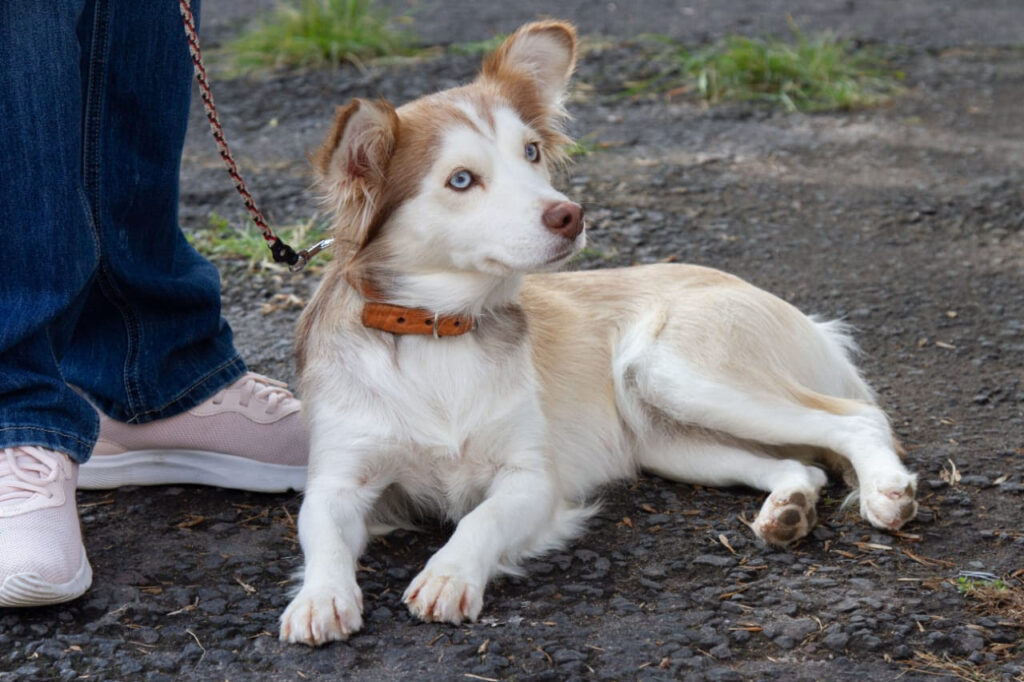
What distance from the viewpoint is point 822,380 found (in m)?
3.60

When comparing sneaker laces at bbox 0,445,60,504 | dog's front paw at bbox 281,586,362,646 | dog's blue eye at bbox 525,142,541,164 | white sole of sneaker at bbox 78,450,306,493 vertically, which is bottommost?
white sole of sneaker at bbox 78,450,306,493

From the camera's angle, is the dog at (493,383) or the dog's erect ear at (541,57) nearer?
the dog at (493,383)

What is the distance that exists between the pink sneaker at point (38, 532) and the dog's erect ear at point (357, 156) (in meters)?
0.88

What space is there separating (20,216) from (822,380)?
2258mm

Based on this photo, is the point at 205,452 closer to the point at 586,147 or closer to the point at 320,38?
the point at 586,147

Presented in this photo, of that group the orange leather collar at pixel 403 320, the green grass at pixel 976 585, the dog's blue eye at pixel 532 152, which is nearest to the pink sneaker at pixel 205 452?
the orange leather collar at pixel 403 320

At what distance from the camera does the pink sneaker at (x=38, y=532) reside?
99.5 inches

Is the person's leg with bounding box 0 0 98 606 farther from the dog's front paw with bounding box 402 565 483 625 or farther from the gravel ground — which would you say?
the dog's front paw with bounding box 402 565 483 625

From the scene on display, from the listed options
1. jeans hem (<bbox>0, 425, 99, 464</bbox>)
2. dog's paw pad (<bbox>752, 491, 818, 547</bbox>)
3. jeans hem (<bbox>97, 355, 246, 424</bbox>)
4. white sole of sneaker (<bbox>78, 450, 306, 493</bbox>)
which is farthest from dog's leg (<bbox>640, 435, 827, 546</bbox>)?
jeans hem (<bbox>0, 425, 99, 464</bbox>)

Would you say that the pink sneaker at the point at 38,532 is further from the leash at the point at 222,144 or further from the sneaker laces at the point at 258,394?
the leash at the point at 222,144

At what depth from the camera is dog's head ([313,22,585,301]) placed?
9.02 feet

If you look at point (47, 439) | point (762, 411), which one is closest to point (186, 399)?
point (47, 439)

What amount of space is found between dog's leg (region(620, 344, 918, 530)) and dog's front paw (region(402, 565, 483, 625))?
0.98 metres

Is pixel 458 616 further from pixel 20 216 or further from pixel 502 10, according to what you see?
pixel 502 10
